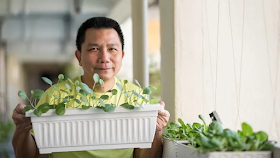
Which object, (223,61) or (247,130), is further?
(223,61)

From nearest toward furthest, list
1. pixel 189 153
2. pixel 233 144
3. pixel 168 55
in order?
pixel 233 144 < pixel 189 153 < pixel 168 55

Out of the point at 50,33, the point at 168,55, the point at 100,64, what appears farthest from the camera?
the point at 50,33

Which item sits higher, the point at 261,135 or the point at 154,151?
the point at 261,135

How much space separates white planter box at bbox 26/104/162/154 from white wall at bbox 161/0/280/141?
66cm

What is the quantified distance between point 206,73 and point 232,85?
0.13 meters

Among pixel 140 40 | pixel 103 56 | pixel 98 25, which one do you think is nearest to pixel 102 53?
pixel 103 56

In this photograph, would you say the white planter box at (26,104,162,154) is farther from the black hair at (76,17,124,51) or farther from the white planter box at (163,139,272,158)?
A: the black hair at (76,17,124,51)

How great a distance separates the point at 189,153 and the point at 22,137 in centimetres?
60

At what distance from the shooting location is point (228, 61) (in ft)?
6.51

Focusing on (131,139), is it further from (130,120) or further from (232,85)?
(232,85)

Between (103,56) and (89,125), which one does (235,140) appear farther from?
(103,56)

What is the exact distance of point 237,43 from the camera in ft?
6.44

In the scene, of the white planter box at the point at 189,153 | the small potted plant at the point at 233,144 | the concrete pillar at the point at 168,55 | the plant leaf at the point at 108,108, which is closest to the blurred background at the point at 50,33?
the concrete pillar at the point at 168,55

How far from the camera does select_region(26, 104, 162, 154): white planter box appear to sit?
1.35 metres
